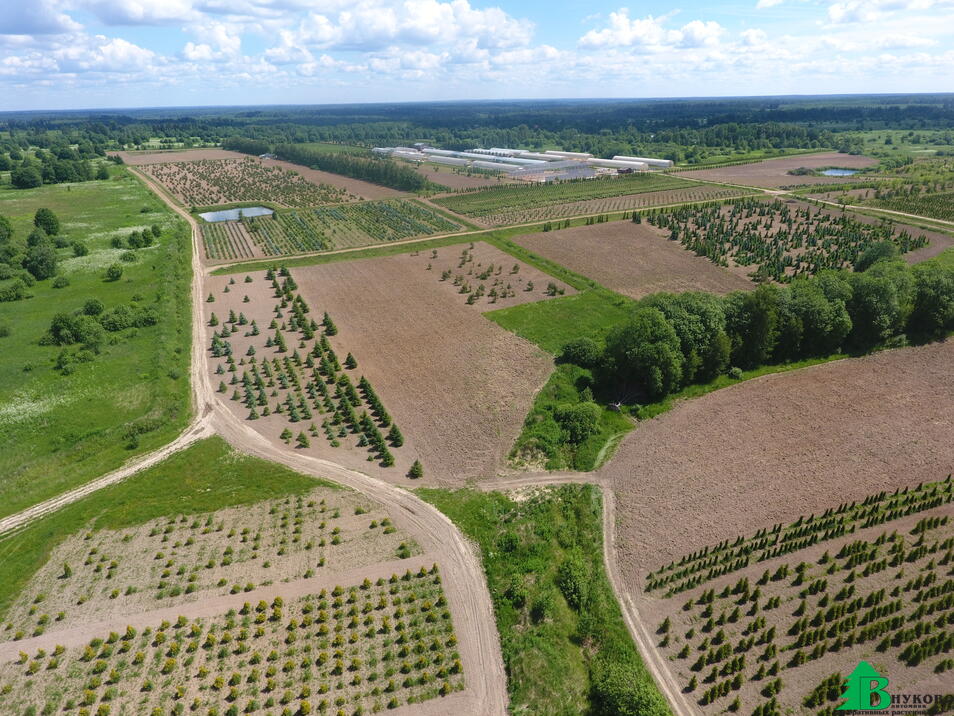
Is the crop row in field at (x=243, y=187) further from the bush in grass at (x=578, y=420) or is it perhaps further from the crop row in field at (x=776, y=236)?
the bush in grass at (x=578, y=420)

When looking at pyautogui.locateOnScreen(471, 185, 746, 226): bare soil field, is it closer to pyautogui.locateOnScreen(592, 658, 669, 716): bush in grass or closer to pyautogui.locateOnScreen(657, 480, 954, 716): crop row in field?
pyautogui.locateOnScreen(657, 480, 954, 716): crop row in field

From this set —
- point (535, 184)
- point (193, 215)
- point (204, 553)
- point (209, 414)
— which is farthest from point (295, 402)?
point (535, 184)

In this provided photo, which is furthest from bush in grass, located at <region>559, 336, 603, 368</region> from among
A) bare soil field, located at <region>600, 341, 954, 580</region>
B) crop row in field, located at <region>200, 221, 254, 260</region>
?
crop row in field, located at <region>200, 221, 254, 260</region>

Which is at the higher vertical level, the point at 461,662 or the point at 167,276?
the point at 167,276

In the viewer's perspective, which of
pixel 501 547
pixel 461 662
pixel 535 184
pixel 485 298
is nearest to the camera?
pixel 461 662

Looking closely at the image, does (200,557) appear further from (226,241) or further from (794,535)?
(226,241)

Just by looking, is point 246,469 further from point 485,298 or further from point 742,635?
point 485,298
